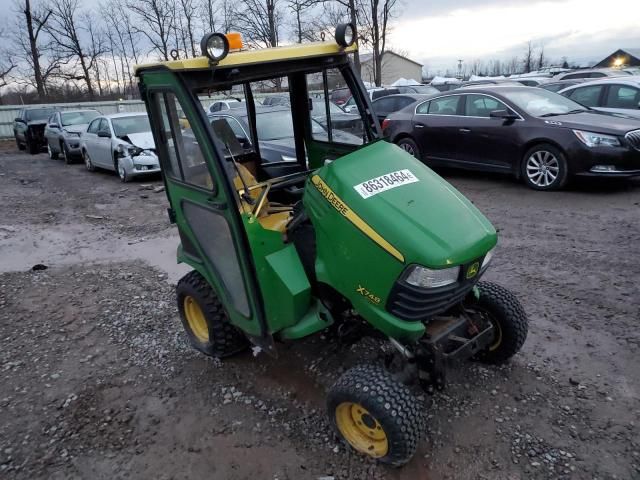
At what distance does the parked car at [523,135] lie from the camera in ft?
22.9

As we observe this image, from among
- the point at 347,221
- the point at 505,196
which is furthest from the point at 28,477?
the point at 505,196

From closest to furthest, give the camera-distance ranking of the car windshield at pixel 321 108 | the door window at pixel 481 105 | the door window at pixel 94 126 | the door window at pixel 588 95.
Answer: the car windshield at pixel 321 108, the door window at pixel 481 105, the door window at pixel 588 95, the door window at pixel 94 126

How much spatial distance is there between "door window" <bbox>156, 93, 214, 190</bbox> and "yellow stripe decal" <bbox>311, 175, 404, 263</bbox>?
2.10 ft

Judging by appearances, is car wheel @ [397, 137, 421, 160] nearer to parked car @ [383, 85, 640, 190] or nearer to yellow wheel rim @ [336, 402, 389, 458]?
parked car @ [383, 85, 640, 190]

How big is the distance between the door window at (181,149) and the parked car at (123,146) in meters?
7.45

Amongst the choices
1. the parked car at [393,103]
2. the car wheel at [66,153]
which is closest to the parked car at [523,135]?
the parked car at [393,103]

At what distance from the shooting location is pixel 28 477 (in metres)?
2.73

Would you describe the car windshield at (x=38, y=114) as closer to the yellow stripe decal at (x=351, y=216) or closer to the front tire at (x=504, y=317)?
the yellow stripe decal at (x=351, y=216)

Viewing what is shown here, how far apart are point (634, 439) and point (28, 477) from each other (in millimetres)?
3325

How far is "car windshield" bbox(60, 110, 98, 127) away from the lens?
15227mm

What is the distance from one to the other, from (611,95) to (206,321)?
9.16m

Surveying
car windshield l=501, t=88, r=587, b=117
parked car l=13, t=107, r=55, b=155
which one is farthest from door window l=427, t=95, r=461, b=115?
parked car l=13, t=107, r=55, b=155

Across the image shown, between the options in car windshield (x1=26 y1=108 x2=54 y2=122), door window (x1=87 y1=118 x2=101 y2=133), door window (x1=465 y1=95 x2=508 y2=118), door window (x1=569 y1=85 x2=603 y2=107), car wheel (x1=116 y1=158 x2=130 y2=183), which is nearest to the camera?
door window (x1=465 y1=95 x2=508 y2=118)

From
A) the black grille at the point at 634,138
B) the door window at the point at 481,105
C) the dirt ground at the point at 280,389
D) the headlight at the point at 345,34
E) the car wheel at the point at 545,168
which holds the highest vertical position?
the headlight at the point at 345,34
